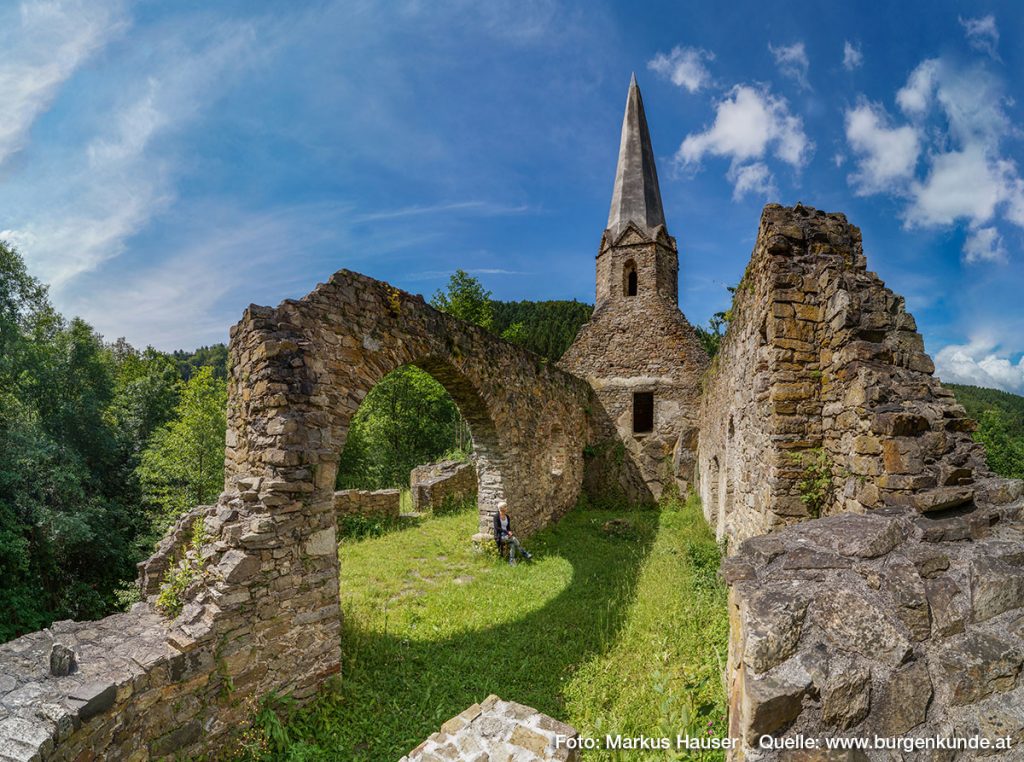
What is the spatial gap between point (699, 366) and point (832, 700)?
14822 millimetres

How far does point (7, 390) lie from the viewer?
51.3ft

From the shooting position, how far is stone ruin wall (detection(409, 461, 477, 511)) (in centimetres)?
1348

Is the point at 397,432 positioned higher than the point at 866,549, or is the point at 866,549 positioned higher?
the point at 866,549

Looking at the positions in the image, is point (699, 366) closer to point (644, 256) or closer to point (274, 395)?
point (644, 256)

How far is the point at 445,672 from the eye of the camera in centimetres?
537

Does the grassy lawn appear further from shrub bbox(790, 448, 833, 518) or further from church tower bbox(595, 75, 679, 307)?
church tower bbox(595, 75, 679, 307)

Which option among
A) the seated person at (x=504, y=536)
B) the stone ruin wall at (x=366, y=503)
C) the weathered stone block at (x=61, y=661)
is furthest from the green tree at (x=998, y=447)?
the weathered stone block at (x=61, y=661)

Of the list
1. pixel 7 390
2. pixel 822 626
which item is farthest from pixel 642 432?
pixel 7 390

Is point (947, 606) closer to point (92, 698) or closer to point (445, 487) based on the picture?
point (92, 698)

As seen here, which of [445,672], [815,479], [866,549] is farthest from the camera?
[445,672]

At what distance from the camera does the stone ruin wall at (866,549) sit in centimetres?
198

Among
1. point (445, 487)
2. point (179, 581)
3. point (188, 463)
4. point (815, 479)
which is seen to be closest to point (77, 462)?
point (188, 463)

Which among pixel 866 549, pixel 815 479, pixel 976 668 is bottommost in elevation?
pixel 976 668

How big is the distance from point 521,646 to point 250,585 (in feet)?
10.8
